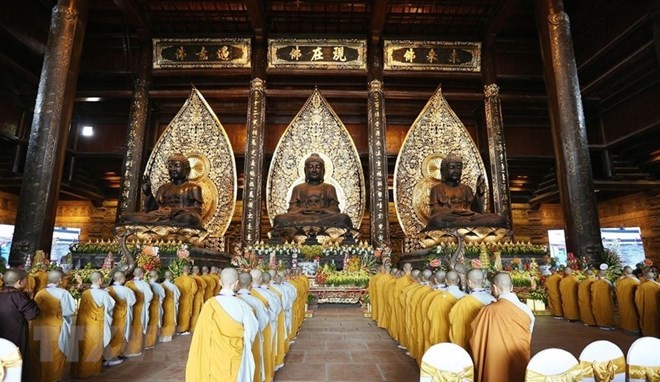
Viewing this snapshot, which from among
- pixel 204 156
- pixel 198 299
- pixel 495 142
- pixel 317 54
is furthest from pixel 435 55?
pixel 198 299

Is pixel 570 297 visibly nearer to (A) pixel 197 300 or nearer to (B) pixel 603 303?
(B) pixel 603 303

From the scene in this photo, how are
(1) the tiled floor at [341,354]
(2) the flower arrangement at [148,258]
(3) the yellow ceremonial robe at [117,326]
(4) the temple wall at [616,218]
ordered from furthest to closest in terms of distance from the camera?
(4) the temple wall at [616,218], (2) the flower arrangement at [148,258], (3) the yellow ceremonial robe at [117,326], (1) the tiled floor at [341,354]

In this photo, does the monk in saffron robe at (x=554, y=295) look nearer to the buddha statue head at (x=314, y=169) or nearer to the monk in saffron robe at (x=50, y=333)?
the buddha statue head at (x=314, y=169)

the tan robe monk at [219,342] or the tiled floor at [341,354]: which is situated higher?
the tan robe monk at [219,342]

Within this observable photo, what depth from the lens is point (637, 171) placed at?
1069 centimetres

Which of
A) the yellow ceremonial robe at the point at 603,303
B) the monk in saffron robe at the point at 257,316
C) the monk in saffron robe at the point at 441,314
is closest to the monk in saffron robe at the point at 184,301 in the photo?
the monk in saffron robe at the point at 257,316

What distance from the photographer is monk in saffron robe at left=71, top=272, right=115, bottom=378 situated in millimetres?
3191

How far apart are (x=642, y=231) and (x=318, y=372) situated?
11.9 meters

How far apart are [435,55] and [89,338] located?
10.7m

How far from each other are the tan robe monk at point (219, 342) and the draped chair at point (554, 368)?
1.52m

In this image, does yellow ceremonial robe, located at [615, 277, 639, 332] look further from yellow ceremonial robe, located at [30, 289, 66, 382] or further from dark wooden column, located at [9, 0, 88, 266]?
dark wooden column, located at [9, 0, 88, 266]

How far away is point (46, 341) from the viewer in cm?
300

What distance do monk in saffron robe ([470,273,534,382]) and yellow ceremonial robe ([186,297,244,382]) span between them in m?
1.40

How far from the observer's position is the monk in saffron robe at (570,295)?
19.3 feet
